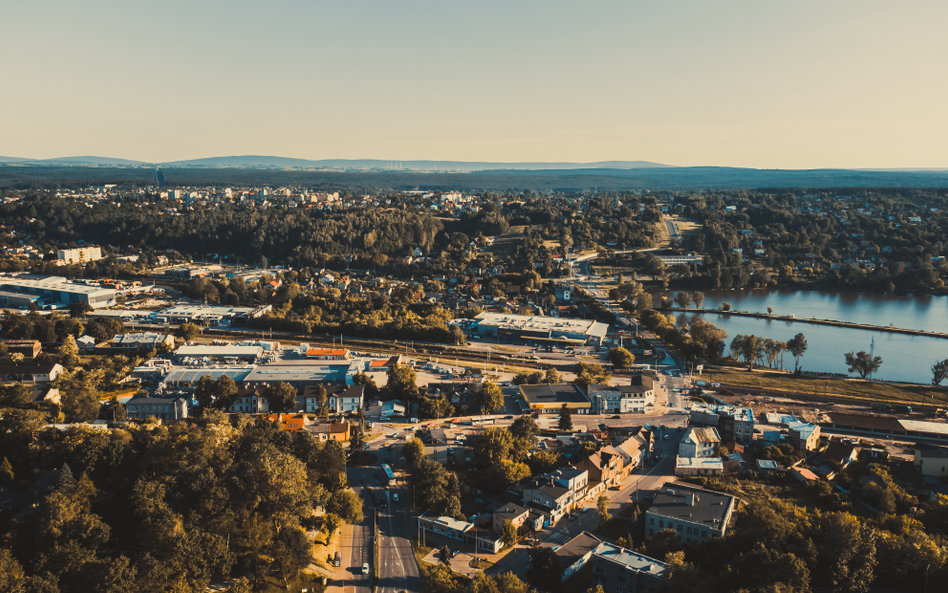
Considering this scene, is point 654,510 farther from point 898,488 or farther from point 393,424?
point 393,424

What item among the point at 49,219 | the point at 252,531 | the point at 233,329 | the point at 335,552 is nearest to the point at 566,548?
the point at 335,552

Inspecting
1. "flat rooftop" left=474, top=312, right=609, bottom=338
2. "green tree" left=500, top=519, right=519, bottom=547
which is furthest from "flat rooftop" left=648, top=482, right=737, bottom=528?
"flat rooftop" left=474, top=312, right=609, bottom=338

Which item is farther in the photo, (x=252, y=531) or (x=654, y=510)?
(x=654, y=510)

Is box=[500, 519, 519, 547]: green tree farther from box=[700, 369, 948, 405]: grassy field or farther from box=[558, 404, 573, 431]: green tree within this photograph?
box=[700, 369, 948, 405]: grassy field

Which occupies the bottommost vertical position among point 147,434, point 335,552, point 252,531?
point 335,552

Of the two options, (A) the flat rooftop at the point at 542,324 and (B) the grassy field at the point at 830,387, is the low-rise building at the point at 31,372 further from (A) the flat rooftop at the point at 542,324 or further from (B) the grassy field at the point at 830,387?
(B) the grassy field at the point at 830,387

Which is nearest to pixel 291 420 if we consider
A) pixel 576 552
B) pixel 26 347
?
pixel 576 552
